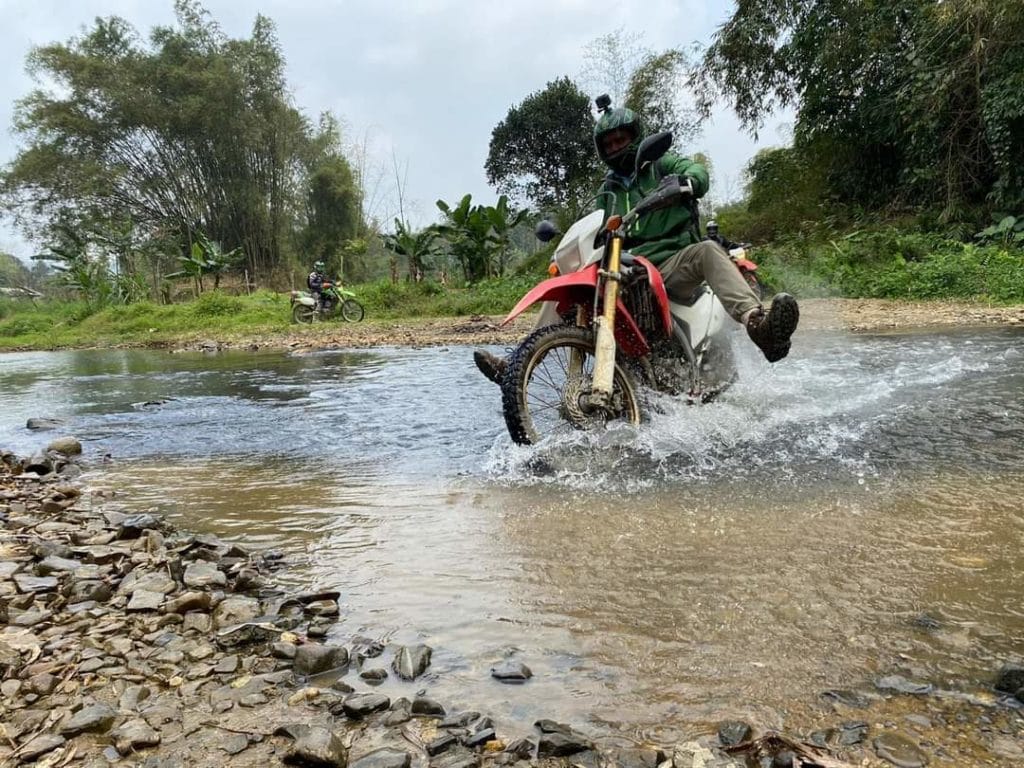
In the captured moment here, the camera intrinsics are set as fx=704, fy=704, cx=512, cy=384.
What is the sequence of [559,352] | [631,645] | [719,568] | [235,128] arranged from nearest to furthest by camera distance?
[631,645] → [719,568] → [559,352] → [235,128]

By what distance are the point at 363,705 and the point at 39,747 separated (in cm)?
A: 66

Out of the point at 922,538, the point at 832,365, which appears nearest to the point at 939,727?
the point at 922,538

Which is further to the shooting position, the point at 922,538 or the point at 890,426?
the point at 890,426

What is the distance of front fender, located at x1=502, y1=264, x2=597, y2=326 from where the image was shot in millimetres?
3768

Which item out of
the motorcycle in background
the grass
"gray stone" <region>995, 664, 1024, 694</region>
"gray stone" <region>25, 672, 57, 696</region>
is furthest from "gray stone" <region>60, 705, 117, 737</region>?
the motorcycle in background

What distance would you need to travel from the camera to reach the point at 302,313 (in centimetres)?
1911

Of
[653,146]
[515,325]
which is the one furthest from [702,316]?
[515,325]

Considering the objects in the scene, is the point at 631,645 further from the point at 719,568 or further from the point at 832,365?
the point at 832,365

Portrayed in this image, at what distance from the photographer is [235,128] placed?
90.8 ft

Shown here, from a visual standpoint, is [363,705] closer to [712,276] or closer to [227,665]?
[227,665]

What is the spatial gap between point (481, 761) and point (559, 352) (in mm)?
2651

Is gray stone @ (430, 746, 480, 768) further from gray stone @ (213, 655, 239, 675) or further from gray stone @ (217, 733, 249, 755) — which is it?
gray stone @ (213, 655, 239, 675)

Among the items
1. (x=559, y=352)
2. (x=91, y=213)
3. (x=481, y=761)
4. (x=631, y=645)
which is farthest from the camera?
(x=91, y=213)

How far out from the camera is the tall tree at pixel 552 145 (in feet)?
78.0
